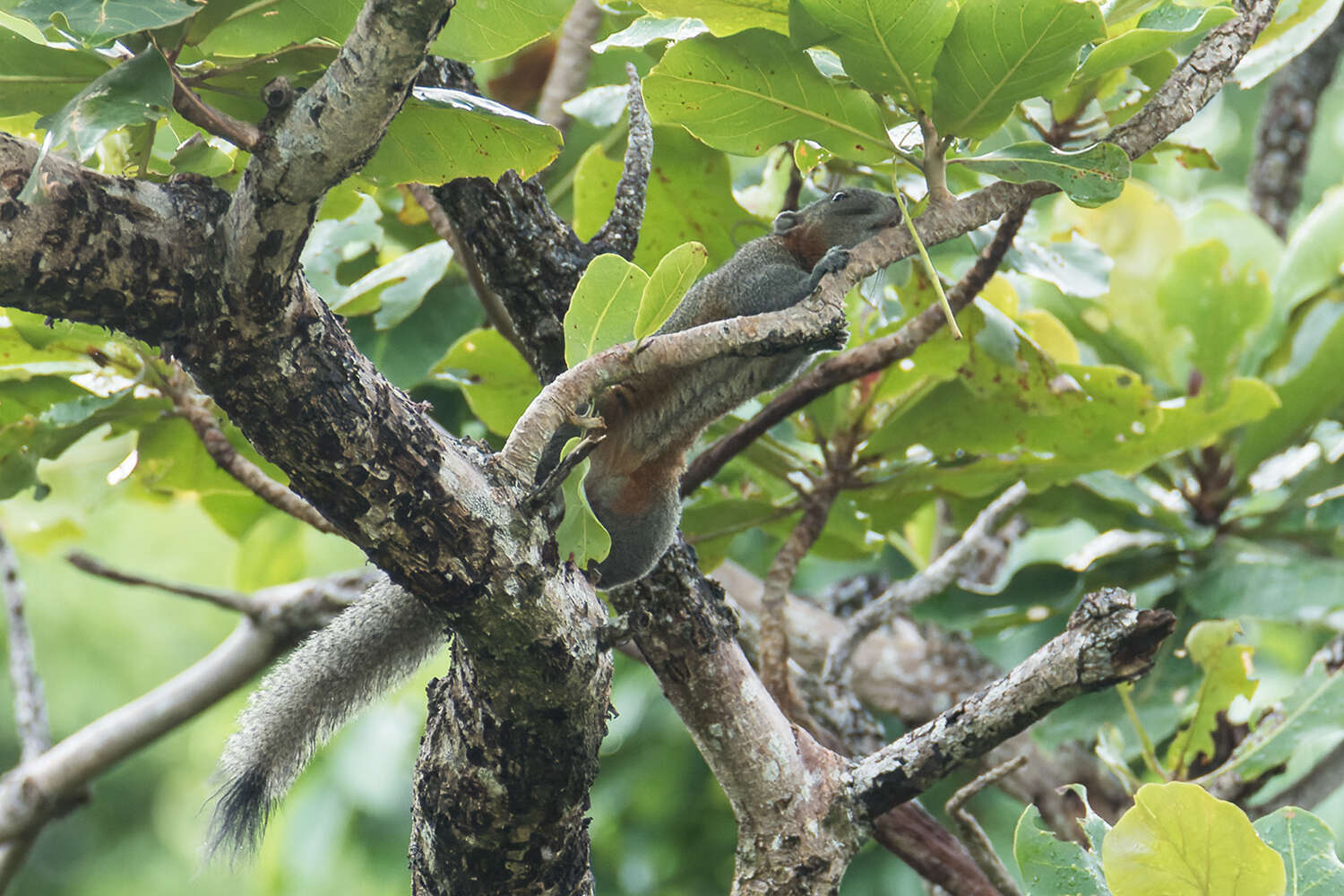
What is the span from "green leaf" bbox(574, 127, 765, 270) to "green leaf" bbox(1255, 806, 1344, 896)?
123 centimetres

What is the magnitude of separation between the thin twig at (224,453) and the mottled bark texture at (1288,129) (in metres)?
3.06

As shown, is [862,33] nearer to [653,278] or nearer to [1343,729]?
[653,278]

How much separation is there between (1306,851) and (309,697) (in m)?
1.35

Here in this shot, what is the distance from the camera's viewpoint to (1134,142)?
134 cm

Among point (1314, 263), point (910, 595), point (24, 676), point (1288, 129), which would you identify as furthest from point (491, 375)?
point (1288, 129)

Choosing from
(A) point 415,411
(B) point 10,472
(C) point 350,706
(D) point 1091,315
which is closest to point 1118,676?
(A) point 415,411

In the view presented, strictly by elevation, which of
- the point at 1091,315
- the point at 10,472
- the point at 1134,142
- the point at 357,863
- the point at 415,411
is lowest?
the point at 357,863

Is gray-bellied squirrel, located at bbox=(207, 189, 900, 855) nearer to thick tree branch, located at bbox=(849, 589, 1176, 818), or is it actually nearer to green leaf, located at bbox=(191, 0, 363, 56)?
thick tree branch, located at bbox=(849, 589, 1176, 818)

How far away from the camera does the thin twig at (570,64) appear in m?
2.63

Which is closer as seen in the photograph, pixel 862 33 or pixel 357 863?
pixel 862 33

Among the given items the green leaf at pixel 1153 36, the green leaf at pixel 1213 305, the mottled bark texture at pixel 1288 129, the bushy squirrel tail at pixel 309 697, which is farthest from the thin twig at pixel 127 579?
the mottled bark texture at pixel 1288 129

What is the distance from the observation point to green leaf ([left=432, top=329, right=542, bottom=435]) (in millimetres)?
1982

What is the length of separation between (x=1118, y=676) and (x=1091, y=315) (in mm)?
1463

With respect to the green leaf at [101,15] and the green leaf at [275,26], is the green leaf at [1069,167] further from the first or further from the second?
the green leaf at [101,15]
